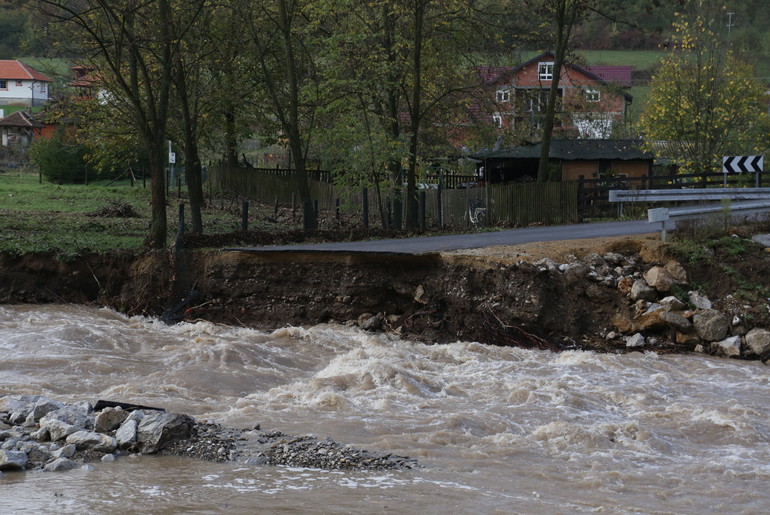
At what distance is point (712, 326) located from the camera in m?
15.3

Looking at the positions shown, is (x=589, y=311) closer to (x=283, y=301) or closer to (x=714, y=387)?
(x=714, y=387)

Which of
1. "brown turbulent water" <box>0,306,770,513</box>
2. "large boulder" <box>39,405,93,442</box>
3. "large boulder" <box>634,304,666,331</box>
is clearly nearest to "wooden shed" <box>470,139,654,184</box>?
"large boulder" <box>634,304,666,331</box>

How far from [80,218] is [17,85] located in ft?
234

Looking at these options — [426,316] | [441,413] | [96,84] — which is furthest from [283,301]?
[96,84]

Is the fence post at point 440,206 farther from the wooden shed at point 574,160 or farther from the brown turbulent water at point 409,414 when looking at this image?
the brown turbulent water at point 409,414

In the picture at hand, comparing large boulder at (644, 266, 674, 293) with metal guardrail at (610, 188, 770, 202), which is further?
metal guardrail at (610, 188, 770, 202)

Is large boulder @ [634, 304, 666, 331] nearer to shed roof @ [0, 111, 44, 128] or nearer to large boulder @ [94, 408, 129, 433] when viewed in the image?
large boulder @ [94, 408, 129, 433]

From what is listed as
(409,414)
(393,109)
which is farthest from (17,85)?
(409,414)

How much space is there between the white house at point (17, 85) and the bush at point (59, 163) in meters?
45.9

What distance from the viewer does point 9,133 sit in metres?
68.5

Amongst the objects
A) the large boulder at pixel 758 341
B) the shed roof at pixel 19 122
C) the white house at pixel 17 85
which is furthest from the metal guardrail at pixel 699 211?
the white house at pixel 17 85

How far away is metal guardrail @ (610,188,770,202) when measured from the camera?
20241 millimetres

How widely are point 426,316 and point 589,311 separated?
2.93m

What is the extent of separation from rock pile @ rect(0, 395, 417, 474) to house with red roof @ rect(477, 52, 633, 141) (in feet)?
65.4
